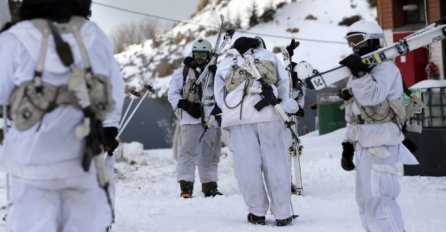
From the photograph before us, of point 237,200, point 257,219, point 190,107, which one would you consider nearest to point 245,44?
point 257,219

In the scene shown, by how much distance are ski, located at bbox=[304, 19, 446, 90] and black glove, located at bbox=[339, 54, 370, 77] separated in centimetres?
4

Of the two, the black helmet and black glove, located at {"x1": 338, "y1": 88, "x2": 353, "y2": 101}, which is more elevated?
the black helmet

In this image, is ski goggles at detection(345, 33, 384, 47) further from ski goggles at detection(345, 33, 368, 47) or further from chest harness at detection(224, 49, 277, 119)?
Result: chest harness at detection(224, 49, 277, 119)

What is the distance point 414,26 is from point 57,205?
2040 centimetres

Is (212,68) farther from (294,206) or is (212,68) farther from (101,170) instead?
(101,170)

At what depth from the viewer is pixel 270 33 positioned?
45.2 m

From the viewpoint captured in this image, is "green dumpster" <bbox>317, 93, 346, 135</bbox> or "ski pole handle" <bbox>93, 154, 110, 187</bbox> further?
"green dumpster" <bbox>317, 93, 346, 135</bbox>

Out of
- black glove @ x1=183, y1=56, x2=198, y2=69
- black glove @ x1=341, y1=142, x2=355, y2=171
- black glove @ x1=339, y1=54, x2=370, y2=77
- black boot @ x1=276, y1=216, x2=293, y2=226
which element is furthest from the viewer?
black glove @ x1=183, y1=56, x2=198, y2=69

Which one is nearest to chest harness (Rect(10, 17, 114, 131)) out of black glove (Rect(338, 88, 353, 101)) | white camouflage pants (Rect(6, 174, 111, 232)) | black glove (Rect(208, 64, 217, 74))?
white camouflage pants (Rect(6, 174, 111, 232))

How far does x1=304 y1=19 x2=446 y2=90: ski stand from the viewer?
6176 mm

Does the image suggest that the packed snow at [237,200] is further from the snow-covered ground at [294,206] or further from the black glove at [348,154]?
the black glove at [348,154]

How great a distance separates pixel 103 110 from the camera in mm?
4496

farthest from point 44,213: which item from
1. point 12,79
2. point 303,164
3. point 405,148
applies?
point 303,164

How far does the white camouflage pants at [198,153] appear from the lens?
1091cm
